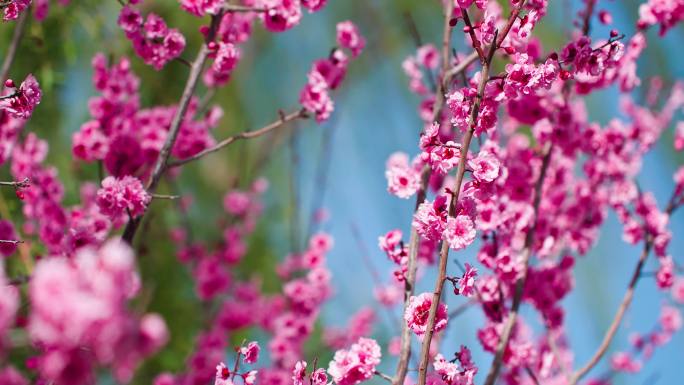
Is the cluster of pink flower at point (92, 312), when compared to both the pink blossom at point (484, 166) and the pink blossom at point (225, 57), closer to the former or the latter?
the pink blossom at point (484, 166)

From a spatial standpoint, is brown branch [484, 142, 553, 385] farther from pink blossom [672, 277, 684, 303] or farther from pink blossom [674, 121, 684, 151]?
pink blossom [672, 277, 684, 303]

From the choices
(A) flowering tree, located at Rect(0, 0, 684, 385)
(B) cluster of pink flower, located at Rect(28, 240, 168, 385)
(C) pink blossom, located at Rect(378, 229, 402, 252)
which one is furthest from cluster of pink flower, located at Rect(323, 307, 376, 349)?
(B) cluster of pink flower, located at Rect(28, 240, 168, 385)

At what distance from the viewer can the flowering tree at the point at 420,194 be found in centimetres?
134

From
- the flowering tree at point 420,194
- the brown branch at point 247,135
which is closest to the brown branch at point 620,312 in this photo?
the flowering tree at point 420,194

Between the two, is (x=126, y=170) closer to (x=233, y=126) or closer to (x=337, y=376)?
(x=337, y=376)

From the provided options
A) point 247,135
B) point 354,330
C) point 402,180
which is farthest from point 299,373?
point 354,330

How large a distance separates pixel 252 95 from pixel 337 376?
4886 mm

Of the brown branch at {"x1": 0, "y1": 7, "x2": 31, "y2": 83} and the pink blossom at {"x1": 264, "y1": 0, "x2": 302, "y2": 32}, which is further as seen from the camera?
the brown branch at {"x1": 0, "y1": 7, "x2": 31, "y2": 83}

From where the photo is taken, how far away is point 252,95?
6.07 m

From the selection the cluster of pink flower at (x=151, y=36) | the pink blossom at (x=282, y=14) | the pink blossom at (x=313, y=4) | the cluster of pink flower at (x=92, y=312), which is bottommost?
the cluster of pink flower at (x=92, y=312)

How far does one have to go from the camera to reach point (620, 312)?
85.7 inches

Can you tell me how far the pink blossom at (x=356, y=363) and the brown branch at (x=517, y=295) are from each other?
1.75 ft

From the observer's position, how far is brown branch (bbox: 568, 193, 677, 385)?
2.01 metres

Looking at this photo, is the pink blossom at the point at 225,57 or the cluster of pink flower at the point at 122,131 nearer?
the pink blossom at the point at 225,57
